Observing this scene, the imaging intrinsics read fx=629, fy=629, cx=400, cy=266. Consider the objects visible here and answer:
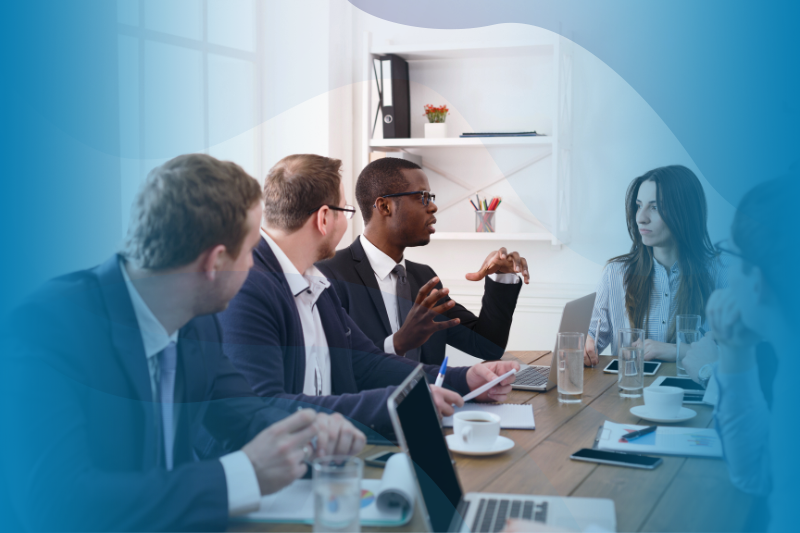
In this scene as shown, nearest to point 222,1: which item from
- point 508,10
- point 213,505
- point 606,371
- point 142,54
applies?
point 142,54

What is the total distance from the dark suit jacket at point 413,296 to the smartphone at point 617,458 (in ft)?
3.23

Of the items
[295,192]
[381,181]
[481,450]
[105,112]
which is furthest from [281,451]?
[381,181]

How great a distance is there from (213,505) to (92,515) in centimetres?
13

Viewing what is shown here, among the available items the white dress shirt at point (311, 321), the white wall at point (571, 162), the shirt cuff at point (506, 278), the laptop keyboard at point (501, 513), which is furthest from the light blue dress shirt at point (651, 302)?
the laptop keyboard at point (501, 513)

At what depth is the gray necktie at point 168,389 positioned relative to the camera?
961 millimetres

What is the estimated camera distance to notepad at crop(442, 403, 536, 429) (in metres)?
1.25

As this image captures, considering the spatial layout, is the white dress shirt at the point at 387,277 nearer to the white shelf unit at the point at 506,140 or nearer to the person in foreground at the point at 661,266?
the person in foreground at the point at 661,266

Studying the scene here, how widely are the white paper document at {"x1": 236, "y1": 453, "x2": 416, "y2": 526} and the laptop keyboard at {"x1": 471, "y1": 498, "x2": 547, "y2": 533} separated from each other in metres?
0.09

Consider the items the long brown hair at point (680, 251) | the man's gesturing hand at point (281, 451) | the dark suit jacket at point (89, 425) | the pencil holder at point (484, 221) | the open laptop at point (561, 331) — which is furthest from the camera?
A: the pencil holder at point (484, 221)

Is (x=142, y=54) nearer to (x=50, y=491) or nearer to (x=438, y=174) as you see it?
(x=50, y=491)

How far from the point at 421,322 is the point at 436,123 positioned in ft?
5.02

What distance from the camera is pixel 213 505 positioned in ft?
2.51

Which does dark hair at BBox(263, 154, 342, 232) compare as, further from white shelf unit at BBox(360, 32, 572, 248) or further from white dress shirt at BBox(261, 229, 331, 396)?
white shelf unit at BBox(360, 32, 572, 248)

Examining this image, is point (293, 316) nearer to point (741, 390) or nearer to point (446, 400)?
point (446, 400)
